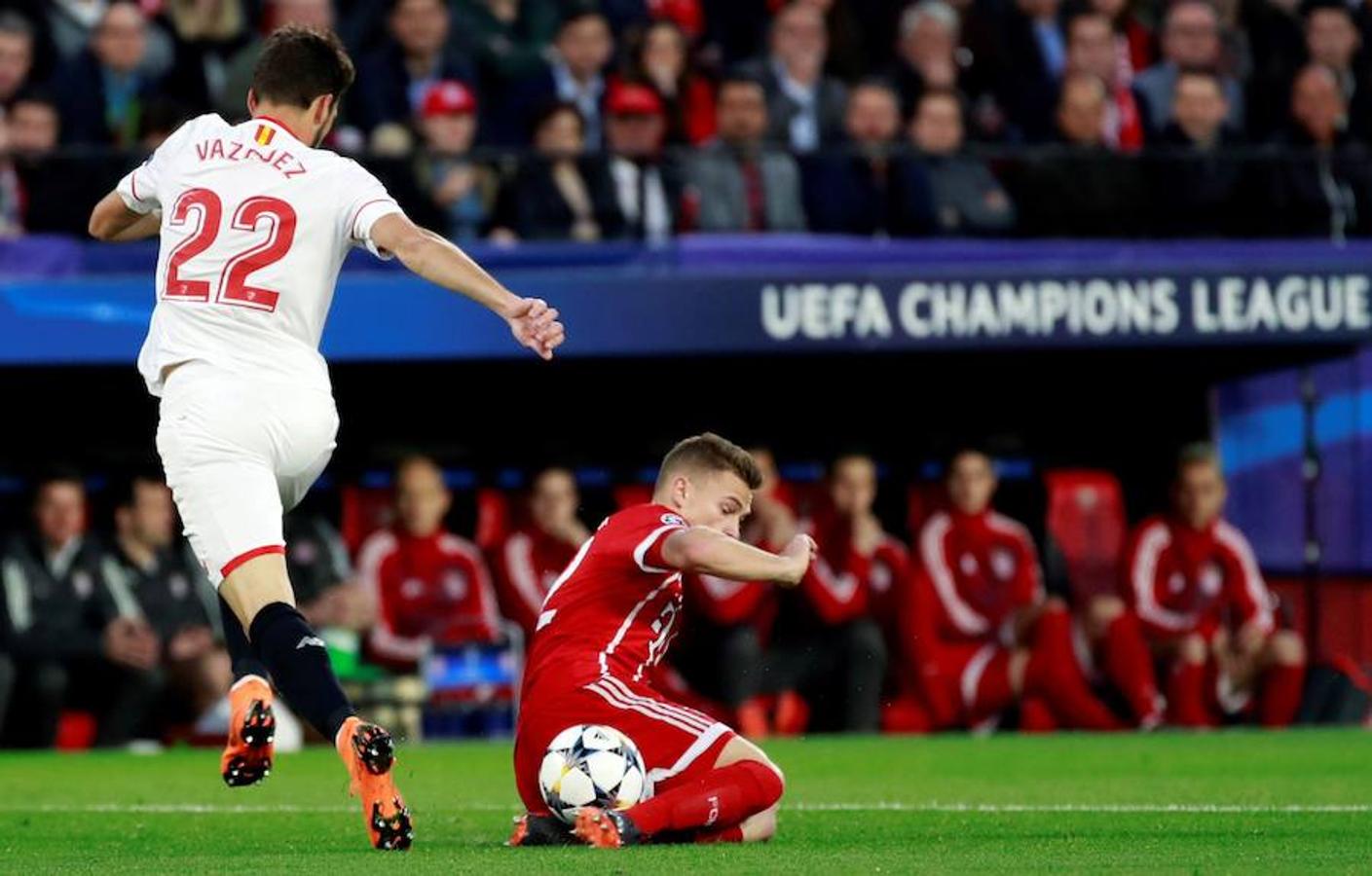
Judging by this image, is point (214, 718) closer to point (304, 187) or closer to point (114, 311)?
point (114, 311)

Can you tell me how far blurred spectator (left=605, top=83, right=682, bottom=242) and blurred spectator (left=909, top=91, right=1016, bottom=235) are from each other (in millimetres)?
1273

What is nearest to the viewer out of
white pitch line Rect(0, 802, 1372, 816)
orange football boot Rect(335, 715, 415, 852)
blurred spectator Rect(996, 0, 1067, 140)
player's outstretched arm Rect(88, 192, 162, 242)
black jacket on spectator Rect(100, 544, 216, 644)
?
orange football boot Rect(335, 715, 415, 852)

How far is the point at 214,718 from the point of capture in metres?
13.4

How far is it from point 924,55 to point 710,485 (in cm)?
875

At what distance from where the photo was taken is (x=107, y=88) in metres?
13.9

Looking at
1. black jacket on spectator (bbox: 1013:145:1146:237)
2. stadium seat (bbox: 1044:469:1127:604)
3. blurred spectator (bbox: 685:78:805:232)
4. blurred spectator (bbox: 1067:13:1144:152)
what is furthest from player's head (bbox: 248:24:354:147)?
blurred spectator (bbox: 1067:13:1144:152)

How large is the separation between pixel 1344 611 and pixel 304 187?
30.9ft

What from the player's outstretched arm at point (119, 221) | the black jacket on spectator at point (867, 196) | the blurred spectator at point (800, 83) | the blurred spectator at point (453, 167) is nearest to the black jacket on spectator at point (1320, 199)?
the black jacket on spectator at point (867, 196)

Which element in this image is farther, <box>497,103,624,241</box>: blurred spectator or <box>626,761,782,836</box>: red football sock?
<box>497,103,624,241</box>: blurred spectator

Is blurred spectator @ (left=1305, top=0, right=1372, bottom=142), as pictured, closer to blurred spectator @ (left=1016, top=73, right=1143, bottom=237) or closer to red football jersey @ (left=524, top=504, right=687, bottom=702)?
blurred spectator @ (left=1016, top=73, right=1143, bottom=237)

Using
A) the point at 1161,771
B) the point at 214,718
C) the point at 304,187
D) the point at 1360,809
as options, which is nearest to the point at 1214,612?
the point at 1161,771

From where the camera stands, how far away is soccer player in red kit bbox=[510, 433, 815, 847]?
6.86m

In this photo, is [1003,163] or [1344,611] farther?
[1344,611]

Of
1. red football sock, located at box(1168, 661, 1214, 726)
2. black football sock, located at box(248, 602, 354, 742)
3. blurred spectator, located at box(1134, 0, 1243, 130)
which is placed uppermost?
blurred spectator, located at box(1134, 0, 1243, 130)
